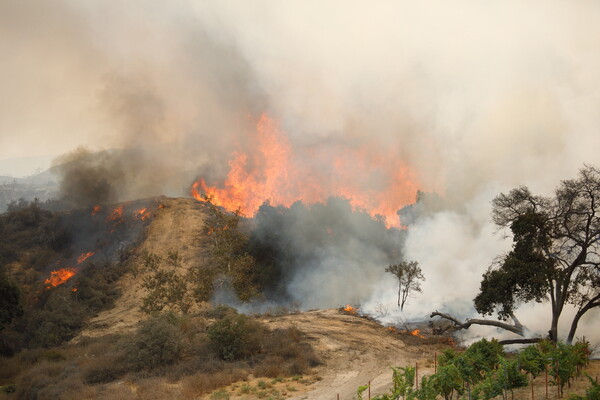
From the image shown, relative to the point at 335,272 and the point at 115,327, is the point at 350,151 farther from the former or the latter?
the point at 115,327

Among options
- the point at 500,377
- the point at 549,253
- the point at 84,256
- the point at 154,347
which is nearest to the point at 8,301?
the point at 154,347

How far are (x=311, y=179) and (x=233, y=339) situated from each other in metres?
45.4

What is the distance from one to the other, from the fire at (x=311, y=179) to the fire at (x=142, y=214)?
38.3 ft

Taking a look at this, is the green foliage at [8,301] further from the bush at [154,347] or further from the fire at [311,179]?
the fire at [311,179]

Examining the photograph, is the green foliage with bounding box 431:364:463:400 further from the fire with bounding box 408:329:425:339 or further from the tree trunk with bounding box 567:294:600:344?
the fire with bounding box 408:329:425:339

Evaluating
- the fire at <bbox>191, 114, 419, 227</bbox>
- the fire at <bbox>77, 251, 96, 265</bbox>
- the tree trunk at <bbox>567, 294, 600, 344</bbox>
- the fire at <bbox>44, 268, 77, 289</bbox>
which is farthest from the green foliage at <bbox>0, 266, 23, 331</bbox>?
the fire at <bbox>191, 114, 419, 227</bbox>

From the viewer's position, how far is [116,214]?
53312 mm

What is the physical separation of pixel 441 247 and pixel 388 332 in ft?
44.0

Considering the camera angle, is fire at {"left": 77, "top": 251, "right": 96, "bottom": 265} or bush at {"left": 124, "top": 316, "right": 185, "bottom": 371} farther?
fire at {"left": 77, "top": 251, "right": 96, "bottom": 265}

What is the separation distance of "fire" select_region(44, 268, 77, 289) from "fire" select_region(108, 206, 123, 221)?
10.2m

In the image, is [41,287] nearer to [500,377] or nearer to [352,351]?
[352,351]

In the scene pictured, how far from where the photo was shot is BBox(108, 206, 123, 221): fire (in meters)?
52.7

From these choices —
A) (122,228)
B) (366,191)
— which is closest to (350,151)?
(366,191)

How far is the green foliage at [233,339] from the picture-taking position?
21672 millimetres
